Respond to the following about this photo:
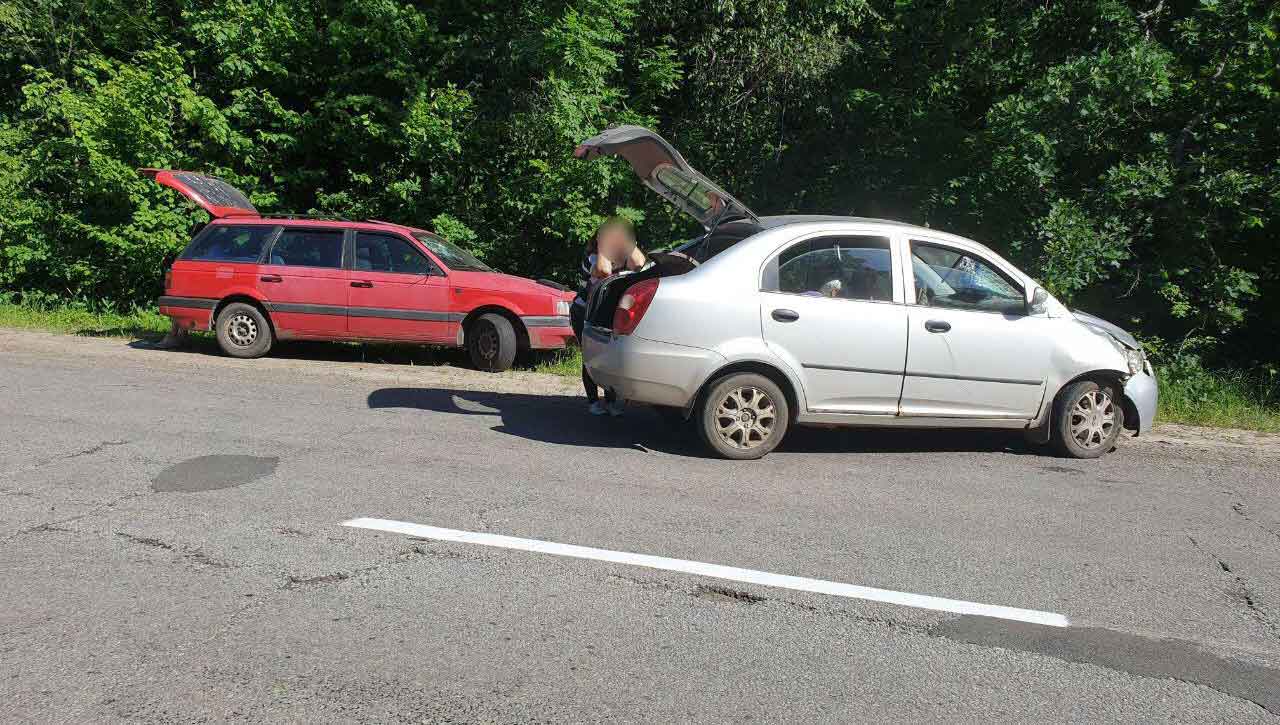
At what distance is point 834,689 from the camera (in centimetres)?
371

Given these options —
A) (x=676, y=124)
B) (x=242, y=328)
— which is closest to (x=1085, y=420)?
(x=242, y=328)

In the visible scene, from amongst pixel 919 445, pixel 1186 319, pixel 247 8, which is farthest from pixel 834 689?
pixel 247 8

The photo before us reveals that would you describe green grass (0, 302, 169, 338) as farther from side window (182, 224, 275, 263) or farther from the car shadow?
the car shadow

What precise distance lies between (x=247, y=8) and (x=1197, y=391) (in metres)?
15.1

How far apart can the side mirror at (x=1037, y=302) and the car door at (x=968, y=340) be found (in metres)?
0.04

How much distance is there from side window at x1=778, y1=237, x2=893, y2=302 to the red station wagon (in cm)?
492

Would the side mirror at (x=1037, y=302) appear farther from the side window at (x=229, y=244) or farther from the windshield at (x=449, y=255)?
the side window at (x=229, y=244)

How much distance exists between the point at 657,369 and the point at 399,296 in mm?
5625

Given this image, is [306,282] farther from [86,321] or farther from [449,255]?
[86,321]

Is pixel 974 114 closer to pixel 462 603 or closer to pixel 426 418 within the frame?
pixel 426 418

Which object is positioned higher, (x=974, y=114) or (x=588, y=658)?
(x=974, y=114)

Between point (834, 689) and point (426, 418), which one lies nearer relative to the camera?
point (834, 689)

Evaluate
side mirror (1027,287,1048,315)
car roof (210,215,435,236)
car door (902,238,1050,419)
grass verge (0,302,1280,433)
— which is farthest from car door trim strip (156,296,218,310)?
side mirror (1027,287,1048,315)

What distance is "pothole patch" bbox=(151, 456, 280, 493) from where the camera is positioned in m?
6.24
